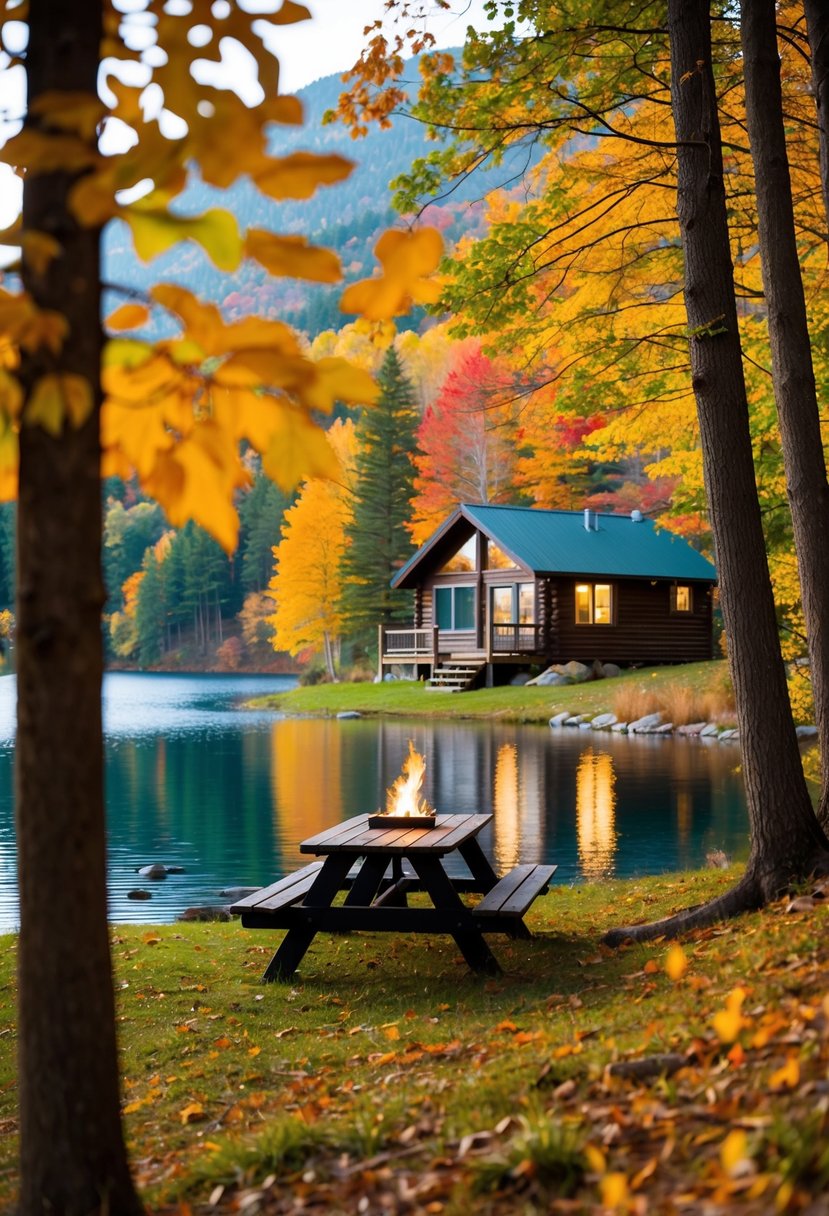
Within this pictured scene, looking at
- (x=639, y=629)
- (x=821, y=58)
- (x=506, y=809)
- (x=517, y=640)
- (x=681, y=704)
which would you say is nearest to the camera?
(x=821, y=58)

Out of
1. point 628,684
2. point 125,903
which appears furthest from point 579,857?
point 628,684

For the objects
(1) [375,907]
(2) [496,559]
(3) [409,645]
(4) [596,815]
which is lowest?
(4) [596,815]

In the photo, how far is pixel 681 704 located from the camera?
25016 millimetres

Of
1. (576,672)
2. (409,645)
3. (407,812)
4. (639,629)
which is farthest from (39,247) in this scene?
(409,645)

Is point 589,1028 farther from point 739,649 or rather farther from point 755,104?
point 755,104

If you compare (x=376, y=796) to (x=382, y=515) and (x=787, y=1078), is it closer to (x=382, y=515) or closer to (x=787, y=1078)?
(x=787, y=1078)

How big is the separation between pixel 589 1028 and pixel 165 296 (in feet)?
9.80

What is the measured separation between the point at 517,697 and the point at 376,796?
45.7ft

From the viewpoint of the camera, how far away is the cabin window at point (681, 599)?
116 ft

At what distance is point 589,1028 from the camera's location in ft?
13.5

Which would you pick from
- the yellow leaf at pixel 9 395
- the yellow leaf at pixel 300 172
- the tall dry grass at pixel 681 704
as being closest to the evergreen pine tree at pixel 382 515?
the tall dry grass at pixel 681 704

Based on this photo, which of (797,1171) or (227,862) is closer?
(797,1171)

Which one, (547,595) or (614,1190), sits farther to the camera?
(547,595)

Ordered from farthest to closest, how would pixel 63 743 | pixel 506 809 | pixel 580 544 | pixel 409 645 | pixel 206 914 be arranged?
pixel 409 645
pixel 580 544
pixel 506 809
pixel 206 914
pixel 63 743
